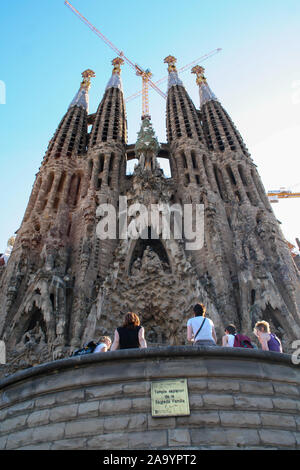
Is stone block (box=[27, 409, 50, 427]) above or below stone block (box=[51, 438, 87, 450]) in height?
above

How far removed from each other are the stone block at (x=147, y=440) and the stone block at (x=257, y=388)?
1638mm

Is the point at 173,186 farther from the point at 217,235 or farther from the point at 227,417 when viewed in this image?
the point at 227,417

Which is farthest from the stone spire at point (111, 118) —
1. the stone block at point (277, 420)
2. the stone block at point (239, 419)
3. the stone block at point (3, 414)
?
the stone block at point (277, 420)

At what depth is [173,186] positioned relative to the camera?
21.9m

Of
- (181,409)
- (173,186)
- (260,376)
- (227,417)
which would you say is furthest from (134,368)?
(173,186)

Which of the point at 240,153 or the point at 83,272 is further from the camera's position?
the point at 240,153

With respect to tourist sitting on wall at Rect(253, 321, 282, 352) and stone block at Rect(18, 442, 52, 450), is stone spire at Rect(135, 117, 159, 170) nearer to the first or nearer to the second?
tourist sitting on wall at Rect(253, 321, 282, 352)

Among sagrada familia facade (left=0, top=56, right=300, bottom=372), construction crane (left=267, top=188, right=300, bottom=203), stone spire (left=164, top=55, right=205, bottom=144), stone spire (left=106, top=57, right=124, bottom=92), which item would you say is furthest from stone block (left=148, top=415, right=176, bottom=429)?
construction crane (left=267, top=188, right=300, bottom=203)

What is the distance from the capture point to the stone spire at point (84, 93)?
1195 inches

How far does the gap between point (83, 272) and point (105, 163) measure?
9443 millimetres

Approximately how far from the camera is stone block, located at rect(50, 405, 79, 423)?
6176 millimetres

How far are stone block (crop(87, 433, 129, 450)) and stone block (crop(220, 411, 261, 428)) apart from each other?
1.58 meters

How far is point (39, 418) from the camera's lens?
6.35 m
